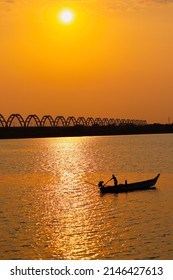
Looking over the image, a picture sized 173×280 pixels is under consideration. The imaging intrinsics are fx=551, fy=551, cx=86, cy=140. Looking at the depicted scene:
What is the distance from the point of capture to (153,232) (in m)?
41.6

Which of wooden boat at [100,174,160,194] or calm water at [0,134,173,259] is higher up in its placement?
wooden boat at [100,174,160,194]

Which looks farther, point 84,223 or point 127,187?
point 127,187

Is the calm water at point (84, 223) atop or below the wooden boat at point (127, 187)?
below

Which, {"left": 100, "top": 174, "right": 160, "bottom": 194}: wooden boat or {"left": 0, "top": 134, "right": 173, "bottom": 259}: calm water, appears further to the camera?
{"left": 100, "top": 174, "right": 160, "bottom": 194}: wooden boat

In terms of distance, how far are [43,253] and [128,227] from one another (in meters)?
9.74

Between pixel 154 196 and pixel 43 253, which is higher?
pixel 154 196

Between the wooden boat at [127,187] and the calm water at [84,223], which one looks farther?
the wooden boat at [127,187]

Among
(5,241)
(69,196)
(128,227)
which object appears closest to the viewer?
(5,241)

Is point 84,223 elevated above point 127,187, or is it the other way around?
point 127,187
